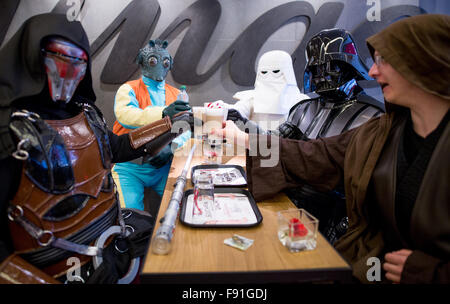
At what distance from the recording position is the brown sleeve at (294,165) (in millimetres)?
1332

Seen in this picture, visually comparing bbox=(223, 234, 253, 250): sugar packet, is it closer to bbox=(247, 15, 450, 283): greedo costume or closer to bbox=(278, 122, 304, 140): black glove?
bbox=(247, 15, 450, 283): greedo costume

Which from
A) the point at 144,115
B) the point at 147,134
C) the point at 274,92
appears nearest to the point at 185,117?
the point at 147,134

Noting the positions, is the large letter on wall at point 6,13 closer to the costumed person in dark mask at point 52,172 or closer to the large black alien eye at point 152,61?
the large black alien eye at point 152,61

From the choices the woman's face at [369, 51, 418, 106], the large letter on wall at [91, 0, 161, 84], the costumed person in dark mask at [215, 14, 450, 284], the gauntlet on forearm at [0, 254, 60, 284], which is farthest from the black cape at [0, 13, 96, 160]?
the large letter on wall at [91, 0, 161, 84]

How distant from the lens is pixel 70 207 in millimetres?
1015

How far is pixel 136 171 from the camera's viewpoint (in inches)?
97.9

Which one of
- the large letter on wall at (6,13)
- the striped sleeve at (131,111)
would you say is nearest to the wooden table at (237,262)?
the striped sleeve at (131,111)

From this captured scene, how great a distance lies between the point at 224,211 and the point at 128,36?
3.13 metres

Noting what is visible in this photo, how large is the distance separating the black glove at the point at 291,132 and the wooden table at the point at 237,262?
94 cm

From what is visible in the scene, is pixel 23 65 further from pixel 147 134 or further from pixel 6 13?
pixel 6 13

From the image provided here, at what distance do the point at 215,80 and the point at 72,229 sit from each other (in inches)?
119

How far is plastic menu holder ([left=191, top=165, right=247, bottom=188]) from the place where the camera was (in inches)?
58.5

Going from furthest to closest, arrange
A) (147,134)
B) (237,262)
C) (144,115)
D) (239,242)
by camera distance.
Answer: (144,115), (147,134), (239,242), (237,262)
